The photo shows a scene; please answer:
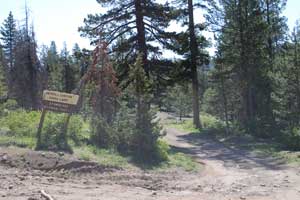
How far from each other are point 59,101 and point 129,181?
492 cm

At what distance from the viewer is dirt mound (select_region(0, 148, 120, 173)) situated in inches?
503

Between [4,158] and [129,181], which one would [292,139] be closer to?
[129,181]

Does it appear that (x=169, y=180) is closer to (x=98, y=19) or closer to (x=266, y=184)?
(x=266, y=184)

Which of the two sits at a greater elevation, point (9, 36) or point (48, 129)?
point (9, 36)

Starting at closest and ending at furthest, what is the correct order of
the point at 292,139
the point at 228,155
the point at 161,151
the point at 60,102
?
the point at 60,102 → the point at 161,151 → the point at 228,155 → the point at 292,139

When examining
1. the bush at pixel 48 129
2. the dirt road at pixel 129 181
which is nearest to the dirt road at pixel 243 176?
the dirt road at pixel 129 181

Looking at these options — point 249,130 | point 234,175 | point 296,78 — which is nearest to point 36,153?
point 234,175

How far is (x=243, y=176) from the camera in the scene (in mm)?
14133

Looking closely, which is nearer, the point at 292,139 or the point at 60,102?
the point at 60,102

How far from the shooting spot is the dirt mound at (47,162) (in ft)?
41.9

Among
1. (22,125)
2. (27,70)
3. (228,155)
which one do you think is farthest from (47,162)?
(27,70)

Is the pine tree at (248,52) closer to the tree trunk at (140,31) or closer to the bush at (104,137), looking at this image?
the tree trunk at (140,31)

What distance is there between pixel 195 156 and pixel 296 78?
820 inches

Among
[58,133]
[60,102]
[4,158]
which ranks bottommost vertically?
[4,158]
